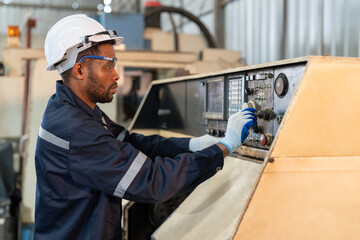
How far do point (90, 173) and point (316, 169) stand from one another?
610 mm

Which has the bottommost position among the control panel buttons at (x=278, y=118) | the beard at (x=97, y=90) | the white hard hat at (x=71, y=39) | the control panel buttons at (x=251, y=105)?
the control panel buttons at (x=278, y=118)

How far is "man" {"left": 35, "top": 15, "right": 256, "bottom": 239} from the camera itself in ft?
3.95

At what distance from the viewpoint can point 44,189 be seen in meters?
1.38

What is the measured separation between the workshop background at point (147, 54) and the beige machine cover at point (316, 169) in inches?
52.9

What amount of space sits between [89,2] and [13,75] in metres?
8.16

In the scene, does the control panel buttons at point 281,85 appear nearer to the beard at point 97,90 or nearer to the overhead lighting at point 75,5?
the beard at point 97,90

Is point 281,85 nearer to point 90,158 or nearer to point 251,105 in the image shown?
point 251,105

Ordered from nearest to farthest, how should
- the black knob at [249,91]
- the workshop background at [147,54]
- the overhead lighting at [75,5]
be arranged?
1. the black knob at [249,91]
2. the workshop background at [147,54]
3. the overhead lighting at [75,5]

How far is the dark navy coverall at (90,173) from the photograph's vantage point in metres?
1.20

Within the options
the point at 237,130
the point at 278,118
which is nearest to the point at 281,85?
the point at 278,118

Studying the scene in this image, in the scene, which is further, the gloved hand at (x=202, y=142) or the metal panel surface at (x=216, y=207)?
the gloved hand at (x=202, y=142)

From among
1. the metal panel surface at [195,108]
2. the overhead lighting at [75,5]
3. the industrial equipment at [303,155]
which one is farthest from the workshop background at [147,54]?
the overhead lighting at [75,5]

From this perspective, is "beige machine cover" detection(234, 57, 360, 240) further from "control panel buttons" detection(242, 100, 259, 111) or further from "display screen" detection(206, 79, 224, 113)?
"display screen" detection(206, 79, 224, 113)

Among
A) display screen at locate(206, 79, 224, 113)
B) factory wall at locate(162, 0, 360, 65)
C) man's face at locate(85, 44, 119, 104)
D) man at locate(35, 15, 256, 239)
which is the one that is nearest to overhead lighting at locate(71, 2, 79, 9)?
factory wall at locate(162, 0, 360, 65)
